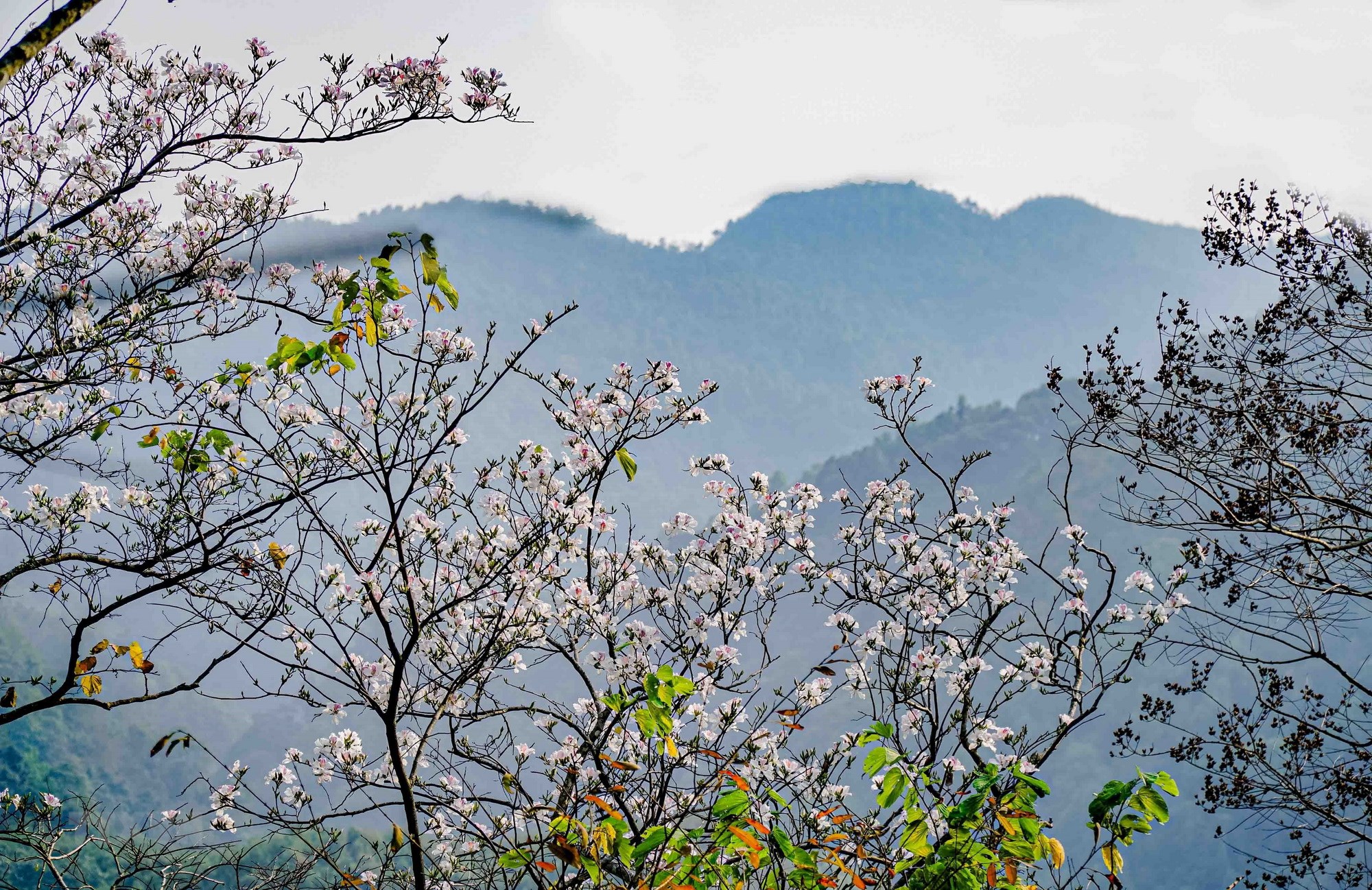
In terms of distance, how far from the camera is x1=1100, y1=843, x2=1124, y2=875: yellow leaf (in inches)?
84.4

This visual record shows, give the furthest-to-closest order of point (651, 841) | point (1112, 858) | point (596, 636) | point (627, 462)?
point (596, 636), point (627, 462), point (1112, 858), point (651, 841)

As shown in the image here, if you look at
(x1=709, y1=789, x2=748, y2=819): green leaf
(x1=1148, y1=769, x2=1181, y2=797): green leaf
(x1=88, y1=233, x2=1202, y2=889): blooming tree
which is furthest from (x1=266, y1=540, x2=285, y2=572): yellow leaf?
(x1=1148, y1=769, x2=1181, y2=797): green leaf

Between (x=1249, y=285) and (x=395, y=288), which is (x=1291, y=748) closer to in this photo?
(x=395, y=288)

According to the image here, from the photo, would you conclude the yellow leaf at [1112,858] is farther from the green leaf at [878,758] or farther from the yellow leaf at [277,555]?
the yellow leaf at [277,555]

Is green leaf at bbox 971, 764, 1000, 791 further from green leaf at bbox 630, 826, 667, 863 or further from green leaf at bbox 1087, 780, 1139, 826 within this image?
green leaf at bbox 630, 826, 667, 863

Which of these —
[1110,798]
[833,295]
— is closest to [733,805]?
[1110,798]

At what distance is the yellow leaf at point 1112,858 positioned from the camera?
214cm

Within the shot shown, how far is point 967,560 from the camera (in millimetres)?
5051

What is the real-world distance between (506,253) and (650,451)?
161 feet

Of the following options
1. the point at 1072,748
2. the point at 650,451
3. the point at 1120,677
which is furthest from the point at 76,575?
the point at 650,451

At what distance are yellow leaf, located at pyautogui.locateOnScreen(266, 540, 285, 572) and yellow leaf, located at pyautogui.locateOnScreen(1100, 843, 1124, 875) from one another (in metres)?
2.74

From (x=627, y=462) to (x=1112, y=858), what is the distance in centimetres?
200

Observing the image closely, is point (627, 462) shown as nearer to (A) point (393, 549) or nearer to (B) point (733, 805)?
(A) point (393, 549)

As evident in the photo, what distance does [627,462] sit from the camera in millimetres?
3602
